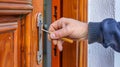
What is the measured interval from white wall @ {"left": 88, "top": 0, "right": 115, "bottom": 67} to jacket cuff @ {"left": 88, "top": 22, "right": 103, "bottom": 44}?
0.17 meters

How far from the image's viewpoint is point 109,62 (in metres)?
1.17

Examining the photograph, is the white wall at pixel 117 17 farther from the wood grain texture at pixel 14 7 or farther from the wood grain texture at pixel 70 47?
the wood grain texture at pixel 14 7

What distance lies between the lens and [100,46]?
1.21 m

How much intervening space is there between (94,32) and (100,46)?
0.71 feet

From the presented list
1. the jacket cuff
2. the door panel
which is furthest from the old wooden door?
the jacket cuff

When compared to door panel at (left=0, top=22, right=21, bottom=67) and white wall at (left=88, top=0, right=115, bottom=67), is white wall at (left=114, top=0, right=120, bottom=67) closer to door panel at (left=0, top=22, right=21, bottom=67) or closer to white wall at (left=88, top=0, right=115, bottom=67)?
white wall at (left=88, top=0, right=115, bottom=67)

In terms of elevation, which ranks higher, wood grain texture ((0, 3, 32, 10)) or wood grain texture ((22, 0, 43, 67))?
wood grain texture ((0, 3, 32, 10))

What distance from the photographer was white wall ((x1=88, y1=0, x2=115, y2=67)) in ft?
3.83

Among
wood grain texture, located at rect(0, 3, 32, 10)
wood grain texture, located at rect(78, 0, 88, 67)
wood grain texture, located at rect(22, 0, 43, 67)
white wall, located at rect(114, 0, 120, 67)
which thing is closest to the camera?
wood grain texture, located at rect(0, 3, 32, 10)

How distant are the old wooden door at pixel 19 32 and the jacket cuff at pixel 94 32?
0.67 feet

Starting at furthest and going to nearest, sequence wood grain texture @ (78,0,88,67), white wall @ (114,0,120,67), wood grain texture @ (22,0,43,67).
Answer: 1. wood grain texture @ (78,0,88,67)
2. white wall @ (114,0,120,67)
3. wood grain texture @ (22,0,43,67)

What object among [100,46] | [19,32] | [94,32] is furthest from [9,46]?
[100,46]

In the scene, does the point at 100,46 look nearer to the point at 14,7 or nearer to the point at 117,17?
the point at 117,17

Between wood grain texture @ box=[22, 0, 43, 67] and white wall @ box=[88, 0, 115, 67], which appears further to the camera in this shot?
white wall @ box=[88, 0, 115, 67]
